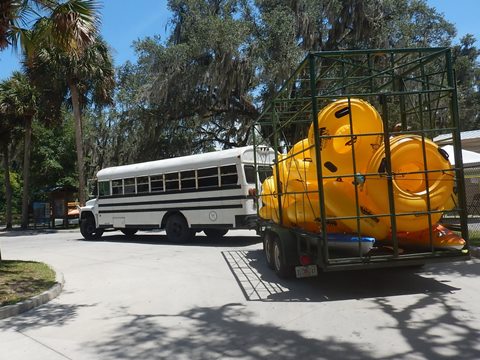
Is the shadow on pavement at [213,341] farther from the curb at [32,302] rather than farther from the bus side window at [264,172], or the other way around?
the bus side window at [264,172]

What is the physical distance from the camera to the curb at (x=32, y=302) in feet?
23.5

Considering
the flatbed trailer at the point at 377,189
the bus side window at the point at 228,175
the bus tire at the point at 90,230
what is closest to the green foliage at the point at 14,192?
the bus tire at the point at 90,230

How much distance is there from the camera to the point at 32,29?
424 inches

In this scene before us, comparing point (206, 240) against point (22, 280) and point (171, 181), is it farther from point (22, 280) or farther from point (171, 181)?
point (22, 280)

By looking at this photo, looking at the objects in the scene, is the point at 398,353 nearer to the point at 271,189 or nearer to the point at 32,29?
the point at 271,189

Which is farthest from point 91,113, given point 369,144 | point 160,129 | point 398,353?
point 398,353

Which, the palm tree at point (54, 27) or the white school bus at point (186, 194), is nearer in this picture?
the palm tree at point (54, 27)

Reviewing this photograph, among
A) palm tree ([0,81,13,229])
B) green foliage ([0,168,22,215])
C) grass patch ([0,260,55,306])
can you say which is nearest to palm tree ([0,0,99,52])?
grass patch ([0,260,55,306])

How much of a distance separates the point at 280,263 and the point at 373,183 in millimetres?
2394

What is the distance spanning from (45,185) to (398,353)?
28413 mm

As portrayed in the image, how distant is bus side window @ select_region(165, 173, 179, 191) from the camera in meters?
16.2

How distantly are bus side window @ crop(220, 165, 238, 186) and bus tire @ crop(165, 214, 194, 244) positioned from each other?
2330mm

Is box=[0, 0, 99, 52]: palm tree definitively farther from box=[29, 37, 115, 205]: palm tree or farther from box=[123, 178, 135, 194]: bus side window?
box=[29, 37, 115, 205]: palm tree

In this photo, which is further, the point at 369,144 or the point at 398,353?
the point at 369,144
